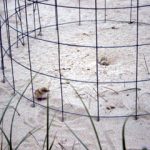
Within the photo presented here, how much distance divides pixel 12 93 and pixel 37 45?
41.5 inches

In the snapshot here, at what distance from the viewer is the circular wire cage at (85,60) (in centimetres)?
345

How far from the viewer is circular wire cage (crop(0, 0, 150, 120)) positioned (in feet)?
11.3

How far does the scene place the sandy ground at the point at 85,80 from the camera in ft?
10.0

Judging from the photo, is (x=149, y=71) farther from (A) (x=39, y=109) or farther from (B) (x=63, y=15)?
(B) (x=63, y=15)

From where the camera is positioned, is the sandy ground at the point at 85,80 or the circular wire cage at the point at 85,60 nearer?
the sandy ground at the point at 85,80

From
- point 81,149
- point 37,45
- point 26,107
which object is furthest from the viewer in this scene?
point 37,45

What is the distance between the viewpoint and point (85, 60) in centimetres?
422

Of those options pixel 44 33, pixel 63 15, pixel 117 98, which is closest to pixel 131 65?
pixel 117 98

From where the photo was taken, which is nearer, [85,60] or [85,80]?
[85,80]

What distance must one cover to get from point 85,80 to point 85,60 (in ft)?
1.40

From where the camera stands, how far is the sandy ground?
3.06 m

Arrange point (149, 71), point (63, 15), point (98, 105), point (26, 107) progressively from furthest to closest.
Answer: point (63, 15), point (149, 71), point (26, 107), point (98, 105)

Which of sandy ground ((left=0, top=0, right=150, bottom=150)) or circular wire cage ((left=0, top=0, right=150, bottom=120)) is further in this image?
circular wire cage ((left=0, top=0, right=150, bottom=120))

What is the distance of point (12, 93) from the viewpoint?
3695 mm
